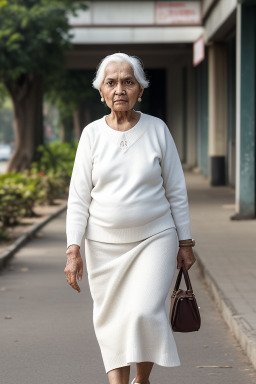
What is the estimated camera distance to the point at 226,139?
25219mm

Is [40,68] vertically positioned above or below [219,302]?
above

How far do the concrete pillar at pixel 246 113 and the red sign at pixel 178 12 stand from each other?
888 cm

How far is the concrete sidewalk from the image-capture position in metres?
7.00

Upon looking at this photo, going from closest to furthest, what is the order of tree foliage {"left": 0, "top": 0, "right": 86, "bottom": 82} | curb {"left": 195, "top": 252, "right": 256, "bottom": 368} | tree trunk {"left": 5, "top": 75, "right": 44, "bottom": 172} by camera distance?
curb {"left": 195, "top": 252, "right": 256, "bottom": 368}
tree foliage {"left": 0, "top": 0, "right": 86, "bottom": 82}
tree trunk {"left": 5, "top": 75, "right": 44, "bottom": 172}

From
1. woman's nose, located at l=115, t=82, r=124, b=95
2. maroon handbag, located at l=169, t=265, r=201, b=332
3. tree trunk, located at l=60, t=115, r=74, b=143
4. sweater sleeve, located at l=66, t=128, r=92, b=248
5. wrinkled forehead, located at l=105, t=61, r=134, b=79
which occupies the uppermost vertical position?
wrinkled forehead, located at l=105, t=61, r=134, b=79

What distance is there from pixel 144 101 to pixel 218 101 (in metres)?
28.4

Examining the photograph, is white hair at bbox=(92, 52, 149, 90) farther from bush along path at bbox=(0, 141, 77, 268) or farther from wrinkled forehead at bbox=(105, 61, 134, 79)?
bush along path at bbox=(0, 141, 77, 268)

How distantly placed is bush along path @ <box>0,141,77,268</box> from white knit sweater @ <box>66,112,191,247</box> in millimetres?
6451

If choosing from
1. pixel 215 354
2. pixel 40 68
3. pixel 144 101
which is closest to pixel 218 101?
pixel 40 68

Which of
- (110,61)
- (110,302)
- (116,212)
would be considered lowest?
(110,302)

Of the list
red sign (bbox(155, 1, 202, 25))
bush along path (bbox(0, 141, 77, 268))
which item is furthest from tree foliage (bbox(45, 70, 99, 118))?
red sign (bbox(155, 1, 202, 25))

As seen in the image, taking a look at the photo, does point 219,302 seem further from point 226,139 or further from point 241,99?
point 226,139

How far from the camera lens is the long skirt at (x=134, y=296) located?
454 cm

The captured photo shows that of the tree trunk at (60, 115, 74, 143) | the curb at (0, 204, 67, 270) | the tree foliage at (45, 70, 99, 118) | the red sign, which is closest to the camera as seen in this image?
the curb at (0, 204, 67, 270)
